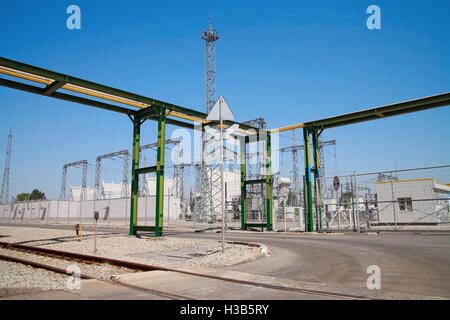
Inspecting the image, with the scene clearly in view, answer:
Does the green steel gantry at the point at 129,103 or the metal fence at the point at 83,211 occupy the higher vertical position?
the green steel gantry at the point at 129,103

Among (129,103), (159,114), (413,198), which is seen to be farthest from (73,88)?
(413,198)

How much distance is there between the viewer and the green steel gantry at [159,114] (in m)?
15.2

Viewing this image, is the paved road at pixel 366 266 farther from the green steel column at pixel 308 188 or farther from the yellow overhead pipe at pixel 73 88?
the yellow overhead pipe at pixel 73 88

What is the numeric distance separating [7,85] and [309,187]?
17289 mm

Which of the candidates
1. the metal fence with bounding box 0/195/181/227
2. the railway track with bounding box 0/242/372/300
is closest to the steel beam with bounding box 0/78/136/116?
the railway track with bounding box 0/242/372/300

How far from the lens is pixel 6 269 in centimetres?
909

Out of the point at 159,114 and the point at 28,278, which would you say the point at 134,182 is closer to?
the point at 159,114

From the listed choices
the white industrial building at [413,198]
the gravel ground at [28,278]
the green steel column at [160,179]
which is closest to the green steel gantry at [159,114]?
the green steel column at [160,179]

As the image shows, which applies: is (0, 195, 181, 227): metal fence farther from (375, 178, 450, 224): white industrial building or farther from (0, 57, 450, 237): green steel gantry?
(375, 178, 450, 224): white industrial building

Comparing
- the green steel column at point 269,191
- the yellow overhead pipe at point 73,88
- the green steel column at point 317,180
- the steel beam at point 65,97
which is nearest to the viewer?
the yellow overhead pipe at point 73,88

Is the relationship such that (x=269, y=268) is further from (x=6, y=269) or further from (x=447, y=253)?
(x=6, y=269)

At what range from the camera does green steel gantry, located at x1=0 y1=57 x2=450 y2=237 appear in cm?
1519
